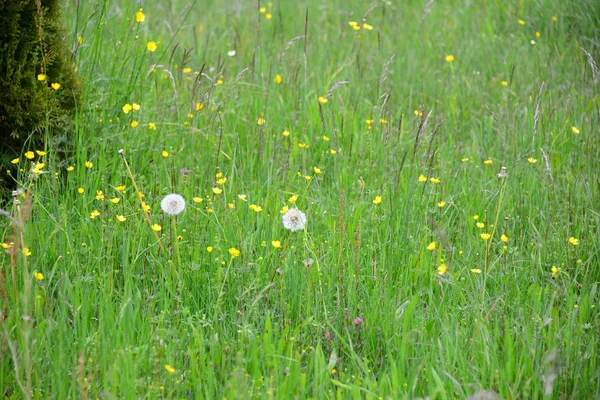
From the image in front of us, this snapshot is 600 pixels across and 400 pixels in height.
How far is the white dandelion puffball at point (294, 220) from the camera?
113 inches

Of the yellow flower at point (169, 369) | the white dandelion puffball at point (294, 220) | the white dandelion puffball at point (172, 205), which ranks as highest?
the white dandelion puffball at point (172, 205)

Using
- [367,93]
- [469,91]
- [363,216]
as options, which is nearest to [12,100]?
[363,216]

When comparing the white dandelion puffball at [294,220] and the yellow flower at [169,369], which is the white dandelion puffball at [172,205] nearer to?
the white dandelion puffball at [294,220]

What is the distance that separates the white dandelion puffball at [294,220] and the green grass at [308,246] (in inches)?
2.7

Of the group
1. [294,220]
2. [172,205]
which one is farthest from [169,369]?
[294,220]

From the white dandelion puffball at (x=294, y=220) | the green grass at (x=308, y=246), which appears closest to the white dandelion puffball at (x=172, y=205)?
the green grass at (x=308, y=246)

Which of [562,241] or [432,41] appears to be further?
[432,41]

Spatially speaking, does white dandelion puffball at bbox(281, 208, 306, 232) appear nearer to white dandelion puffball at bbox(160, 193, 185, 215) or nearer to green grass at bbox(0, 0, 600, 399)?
green grass at bbox(0, 0, 600, 399)

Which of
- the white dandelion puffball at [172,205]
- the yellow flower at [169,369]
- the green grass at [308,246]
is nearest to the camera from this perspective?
the yellow flower at [169,369]

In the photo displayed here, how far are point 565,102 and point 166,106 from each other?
2.46 m

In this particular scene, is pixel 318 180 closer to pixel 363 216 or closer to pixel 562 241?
pixel 363 216

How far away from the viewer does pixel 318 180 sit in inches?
145

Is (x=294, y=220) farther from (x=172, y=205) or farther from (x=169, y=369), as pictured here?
(x=169, y=369)

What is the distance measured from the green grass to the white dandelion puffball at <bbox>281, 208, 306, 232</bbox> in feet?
0.23
